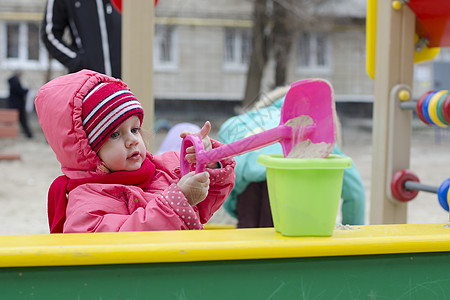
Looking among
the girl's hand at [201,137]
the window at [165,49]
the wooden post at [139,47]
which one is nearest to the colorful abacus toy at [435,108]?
the wooden post at [139,47]

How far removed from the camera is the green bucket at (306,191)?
1.02m

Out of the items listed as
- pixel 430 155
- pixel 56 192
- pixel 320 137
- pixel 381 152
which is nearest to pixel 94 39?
pixel 381 152

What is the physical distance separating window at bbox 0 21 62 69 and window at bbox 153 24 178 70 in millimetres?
3002

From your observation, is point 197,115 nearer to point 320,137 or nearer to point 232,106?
point 232,106

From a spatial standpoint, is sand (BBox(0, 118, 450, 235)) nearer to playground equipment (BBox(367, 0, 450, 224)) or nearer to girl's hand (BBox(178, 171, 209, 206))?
playground equipment (BBox(367, 0, 450, 224))

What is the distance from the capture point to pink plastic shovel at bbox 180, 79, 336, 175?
1.06 m

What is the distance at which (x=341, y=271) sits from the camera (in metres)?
1.04

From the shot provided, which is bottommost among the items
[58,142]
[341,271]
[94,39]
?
[341,271]

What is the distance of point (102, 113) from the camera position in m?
1.44

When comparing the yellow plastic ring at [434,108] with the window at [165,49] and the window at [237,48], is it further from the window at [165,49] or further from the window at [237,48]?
the window at [237,48]

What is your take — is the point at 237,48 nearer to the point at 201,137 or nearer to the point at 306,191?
the point at 201,137

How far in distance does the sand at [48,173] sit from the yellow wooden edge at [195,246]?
289 cm

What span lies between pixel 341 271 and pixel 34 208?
17.3 ft

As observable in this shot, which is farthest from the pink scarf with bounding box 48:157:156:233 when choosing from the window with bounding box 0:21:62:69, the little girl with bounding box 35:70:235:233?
the window with bounding box 0:21:62:69
